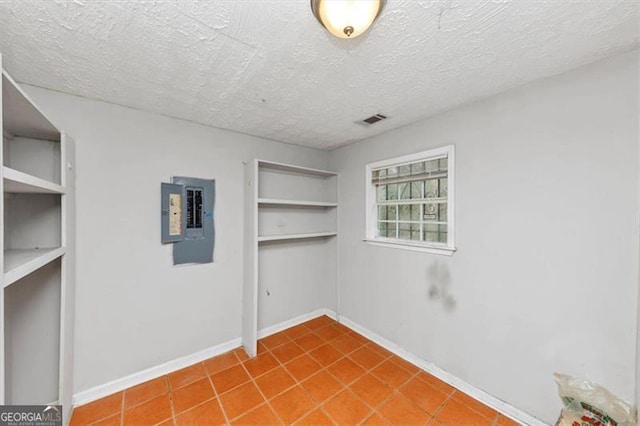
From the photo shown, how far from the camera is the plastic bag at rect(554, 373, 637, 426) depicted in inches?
51.6

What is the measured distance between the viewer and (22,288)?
5.32ft

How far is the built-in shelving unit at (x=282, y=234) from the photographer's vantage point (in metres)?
2.52

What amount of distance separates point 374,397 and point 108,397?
2.11 meters

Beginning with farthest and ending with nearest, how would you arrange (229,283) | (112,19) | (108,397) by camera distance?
(229,283), (108,397), (112,19)

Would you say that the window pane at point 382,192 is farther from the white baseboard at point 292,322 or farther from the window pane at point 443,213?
the white baseboard at point 292,322

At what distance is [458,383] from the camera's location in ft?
6.61

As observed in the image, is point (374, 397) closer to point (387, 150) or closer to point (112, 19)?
point (387, 150)

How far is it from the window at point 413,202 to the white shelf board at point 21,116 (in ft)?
8.49

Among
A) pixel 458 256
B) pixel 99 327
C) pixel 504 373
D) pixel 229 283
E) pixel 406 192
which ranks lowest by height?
pixel 504 373

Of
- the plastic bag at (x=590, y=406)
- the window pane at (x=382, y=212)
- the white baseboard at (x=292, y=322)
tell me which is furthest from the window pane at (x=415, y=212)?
the white baseboard at (x=292, y=322)

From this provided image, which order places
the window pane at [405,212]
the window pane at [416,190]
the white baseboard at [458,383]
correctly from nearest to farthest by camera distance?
the white baseboard at [458,383]
the window pane at [416,190]
the window pane at [405,212]

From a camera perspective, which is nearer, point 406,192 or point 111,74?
point 111,74

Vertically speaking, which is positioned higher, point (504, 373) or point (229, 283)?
point (229, 283)

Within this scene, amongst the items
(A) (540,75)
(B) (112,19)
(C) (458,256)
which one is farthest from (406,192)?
(B) (112,19)
